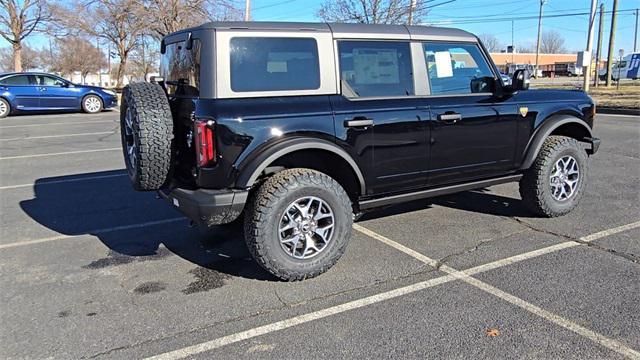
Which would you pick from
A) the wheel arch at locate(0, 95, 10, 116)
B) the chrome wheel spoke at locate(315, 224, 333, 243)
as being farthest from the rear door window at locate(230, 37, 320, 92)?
the wheel arch at locate(0, 95, 10, 116)

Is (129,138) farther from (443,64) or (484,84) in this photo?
(484,84)

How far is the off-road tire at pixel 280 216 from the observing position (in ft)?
12.1

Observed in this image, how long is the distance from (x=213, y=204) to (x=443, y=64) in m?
2.53

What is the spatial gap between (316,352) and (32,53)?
75.3m

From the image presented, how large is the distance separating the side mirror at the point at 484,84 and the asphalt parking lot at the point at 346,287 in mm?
1362

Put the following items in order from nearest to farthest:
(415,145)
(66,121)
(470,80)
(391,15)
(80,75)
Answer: (415,145) → (470,80) → (66,121) → (391,15) → (80,75)

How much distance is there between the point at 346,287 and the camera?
3768 millimetres

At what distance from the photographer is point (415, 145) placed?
436 cm

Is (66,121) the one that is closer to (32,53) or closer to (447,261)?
(447,261)

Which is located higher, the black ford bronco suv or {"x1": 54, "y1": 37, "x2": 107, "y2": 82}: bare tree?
{"x1": 54, "y1": 37, "x2": 107, "y2": 82}: bare tree

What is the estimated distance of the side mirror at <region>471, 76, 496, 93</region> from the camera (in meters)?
4.87

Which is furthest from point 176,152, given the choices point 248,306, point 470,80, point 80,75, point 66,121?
point 80,75

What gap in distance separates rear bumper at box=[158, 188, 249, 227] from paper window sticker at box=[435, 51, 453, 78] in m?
2.18

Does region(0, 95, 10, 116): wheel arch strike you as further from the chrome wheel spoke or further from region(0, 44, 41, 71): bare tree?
region(0, 44, 41, 71): bare tree
